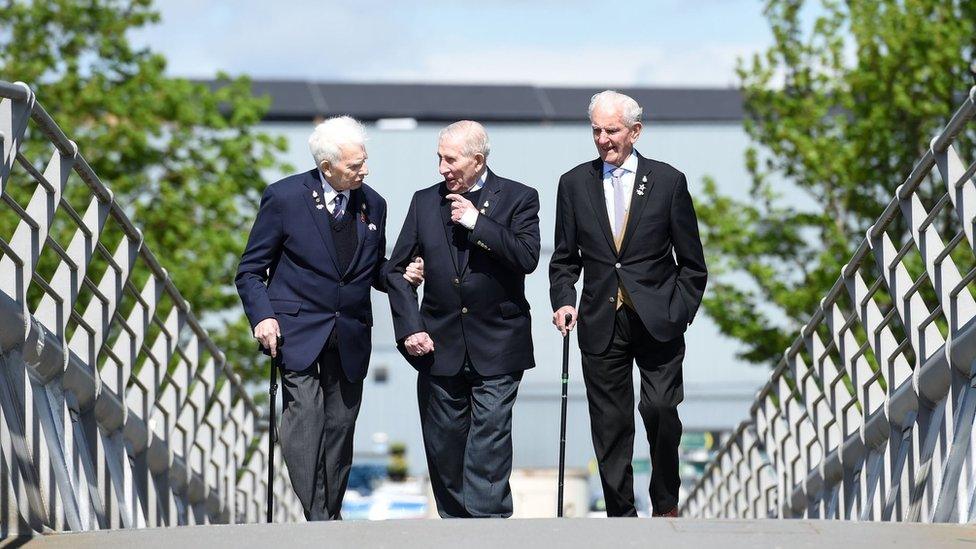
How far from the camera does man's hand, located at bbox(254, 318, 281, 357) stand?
746cm

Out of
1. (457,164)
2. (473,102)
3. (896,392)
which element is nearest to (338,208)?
(457,164)

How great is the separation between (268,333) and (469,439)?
3.27 feet

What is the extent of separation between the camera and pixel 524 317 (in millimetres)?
7754

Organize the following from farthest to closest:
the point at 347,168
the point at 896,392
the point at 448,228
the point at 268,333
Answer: the point at 896,392 → the point at 448,228 → the point at 347,168 → the point at 268,333

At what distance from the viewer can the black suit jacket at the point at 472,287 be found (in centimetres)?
765

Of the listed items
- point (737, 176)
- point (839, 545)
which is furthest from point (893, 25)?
point (737, 176)

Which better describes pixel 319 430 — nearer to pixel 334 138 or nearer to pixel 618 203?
pixel 334 138

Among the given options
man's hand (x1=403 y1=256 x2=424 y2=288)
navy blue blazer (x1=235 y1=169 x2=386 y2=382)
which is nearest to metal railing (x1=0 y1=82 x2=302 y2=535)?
navy blue blazer (x1=235 y1=169 x2=386 y2=382)

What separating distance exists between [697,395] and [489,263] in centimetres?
5490

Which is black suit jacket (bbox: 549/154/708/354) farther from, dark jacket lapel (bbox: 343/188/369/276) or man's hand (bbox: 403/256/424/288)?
dark jacket lapel (bbox: 343/188/369/276)

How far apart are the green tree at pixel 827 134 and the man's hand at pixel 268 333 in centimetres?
1817

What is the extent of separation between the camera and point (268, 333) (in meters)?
7.46

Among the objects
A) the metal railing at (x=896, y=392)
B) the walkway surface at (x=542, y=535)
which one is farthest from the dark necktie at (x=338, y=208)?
the metal railing at (x=896, y=392)

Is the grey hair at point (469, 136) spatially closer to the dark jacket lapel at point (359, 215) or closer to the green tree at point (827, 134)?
the dark jacket lapel at point (359, 215)
